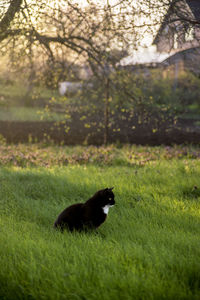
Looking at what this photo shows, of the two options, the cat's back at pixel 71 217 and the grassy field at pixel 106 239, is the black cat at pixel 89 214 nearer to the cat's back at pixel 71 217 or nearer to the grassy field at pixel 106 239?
the cat's back at pixel 71 217

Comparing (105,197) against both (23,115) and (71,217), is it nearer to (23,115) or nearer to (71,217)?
(71,217)

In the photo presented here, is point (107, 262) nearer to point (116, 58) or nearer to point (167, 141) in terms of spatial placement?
point (116, 58)

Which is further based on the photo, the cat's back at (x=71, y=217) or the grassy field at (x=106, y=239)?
the cat's back at (x=71, y=217)

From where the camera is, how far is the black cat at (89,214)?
16.6 feet

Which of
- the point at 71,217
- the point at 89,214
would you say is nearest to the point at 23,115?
the point at 71,217

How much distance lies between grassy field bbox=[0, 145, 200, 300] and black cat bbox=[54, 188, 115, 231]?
16 centimetres

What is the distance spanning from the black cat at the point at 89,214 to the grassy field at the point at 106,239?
158 millimetres

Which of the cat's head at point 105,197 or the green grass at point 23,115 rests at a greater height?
the green grass at point 23,115

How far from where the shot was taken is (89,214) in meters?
5.03

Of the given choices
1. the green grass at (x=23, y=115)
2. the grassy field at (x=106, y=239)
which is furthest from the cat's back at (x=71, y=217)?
the green grass at (x=23, y=115)

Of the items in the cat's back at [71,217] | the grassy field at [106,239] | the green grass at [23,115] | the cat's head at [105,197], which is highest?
the green grass at [23,115]

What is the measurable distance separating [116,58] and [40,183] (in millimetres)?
4898

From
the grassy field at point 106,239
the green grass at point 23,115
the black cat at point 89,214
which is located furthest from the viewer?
the green grass at point 23,115

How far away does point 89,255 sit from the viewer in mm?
4203
